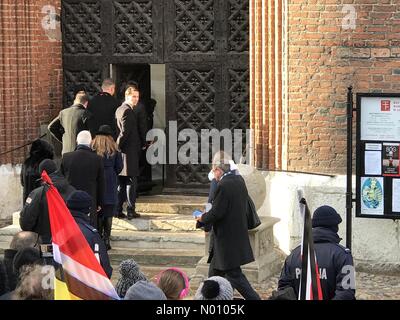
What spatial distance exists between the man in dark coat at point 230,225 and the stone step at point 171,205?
3461mm

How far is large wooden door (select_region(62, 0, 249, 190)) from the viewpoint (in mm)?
14352

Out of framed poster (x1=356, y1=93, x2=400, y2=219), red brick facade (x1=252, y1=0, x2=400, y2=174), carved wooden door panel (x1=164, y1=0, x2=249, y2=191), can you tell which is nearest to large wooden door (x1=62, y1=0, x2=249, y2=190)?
carved wooden door panel (x1=164, y1=0, x2=249, y2=191)

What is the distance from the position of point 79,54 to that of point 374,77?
4.76 m

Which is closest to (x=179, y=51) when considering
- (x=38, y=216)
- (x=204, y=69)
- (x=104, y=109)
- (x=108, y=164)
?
(x=204, y=69)

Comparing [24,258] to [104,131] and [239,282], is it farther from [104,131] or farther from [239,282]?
[104,131]

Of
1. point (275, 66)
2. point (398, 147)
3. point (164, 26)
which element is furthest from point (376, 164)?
point (164, 26)

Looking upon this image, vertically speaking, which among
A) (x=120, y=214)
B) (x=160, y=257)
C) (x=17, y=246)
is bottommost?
(x=160, y=257)

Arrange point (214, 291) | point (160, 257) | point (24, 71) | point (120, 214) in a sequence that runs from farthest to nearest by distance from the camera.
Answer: point (24, 71)
point (120, 214)
point (160, 257)
point (214, 291)

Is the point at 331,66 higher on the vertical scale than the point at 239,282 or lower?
higher

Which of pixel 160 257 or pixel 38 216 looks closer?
pixel 38 216

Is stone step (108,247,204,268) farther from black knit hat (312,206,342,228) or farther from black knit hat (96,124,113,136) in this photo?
black knit hat (312,206,342,228)

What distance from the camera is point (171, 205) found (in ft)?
45.8

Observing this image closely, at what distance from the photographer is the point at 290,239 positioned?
12.8m

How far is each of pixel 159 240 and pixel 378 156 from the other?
3.06 metres
